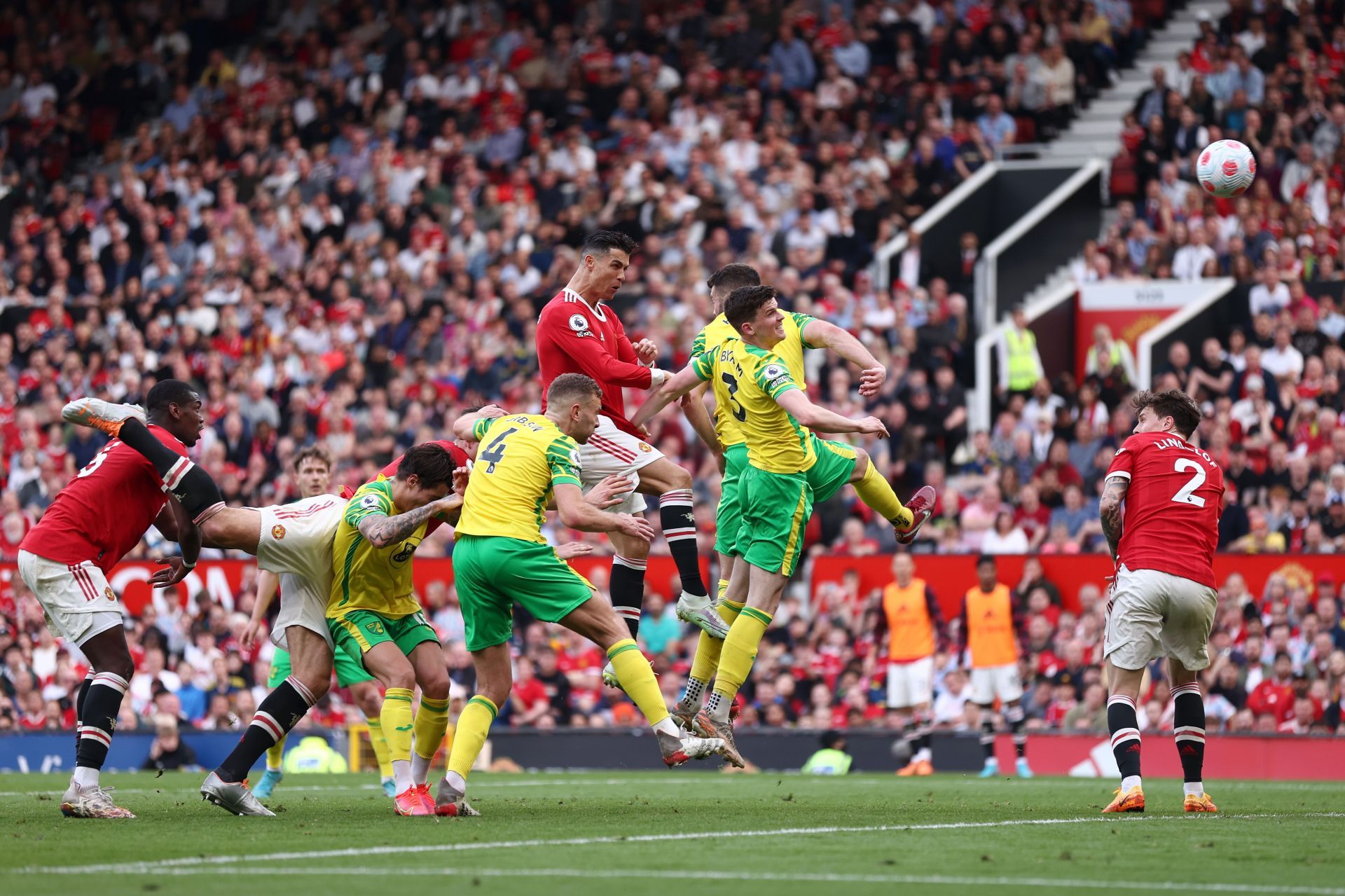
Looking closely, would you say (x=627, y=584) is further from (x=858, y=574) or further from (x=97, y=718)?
(x=858, y=574)

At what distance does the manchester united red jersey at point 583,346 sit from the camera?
1224 cm

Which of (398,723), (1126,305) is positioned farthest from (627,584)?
(1126,305)

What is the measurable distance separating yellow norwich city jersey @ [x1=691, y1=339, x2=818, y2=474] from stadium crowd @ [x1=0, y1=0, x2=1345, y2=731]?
23.3 ft

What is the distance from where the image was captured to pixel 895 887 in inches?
296

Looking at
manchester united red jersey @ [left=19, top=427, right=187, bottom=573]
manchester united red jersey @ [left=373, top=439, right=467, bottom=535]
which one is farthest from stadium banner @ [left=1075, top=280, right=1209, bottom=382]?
manchester united red jersey @ [left=19, top=427, right=187, bottom=573]

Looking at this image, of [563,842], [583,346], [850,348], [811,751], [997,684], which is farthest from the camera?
[811,751]

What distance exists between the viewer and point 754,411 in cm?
1238

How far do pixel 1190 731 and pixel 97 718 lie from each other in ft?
21.2

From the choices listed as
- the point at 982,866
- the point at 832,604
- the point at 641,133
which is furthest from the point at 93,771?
the point at 641,133

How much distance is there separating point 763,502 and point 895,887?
16.9 ft

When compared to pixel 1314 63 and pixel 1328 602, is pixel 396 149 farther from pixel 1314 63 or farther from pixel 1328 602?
pixel 1328 602

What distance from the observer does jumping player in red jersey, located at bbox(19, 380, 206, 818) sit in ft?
35.9

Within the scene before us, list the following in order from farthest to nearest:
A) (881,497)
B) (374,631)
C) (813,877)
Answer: (881,497), (374,631), (813,877)

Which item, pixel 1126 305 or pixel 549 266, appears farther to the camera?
pixel 549 266
